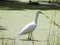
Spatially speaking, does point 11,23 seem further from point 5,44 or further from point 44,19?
point 5,44

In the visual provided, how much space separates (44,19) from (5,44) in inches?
210

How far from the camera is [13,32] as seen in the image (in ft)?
26.5

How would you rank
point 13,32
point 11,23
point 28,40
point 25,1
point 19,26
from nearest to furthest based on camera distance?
1. point 28,40
2. point 13,32
3. point 19,26
4. point 11,23
5. point 25,1

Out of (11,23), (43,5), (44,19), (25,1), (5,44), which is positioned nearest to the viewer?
(5,44)

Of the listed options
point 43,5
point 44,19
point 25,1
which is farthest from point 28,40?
point 25,1

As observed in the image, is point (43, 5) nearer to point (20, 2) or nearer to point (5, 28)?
point (20, 2)

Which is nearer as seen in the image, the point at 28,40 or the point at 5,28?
the point at 28,40

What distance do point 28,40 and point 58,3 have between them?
404 inches

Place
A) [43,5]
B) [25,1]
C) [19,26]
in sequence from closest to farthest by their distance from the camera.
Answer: [19,26] < [43,5] < [25,1]

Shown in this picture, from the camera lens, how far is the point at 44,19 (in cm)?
1105

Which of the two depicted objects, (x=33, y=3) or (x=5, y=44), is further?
(x=33, y=3)

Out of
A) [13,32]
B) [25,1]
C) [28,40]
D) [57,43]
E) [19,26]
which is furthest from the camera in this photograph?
[25,1]

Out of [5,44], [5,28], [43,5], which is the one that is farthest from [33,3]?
[5,44]

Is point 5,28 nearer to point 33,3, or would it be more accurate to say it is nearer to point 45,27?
point 45,27
